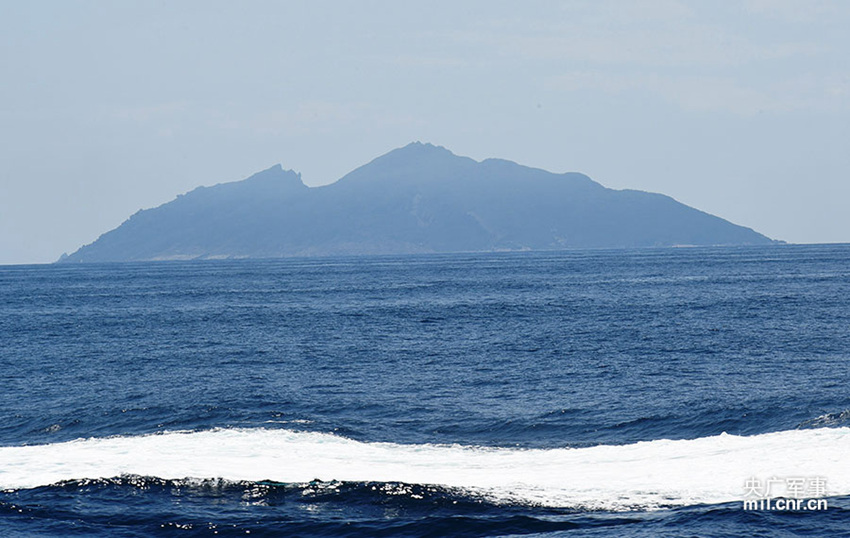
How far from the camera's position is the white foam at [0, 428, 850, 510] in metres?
28.9

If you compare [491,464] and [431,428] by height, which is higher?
[431,428]

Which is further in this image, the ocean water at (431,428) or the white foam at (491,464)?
the white foam at (491,464)

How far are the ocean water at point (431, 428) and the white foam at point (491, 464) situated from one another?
13 centimetres

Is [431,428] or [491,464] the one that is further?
[431,428]

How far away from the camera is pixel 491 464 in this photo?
33031 millimetres

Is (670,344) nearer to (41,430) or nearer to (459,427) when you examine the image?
(459,427)

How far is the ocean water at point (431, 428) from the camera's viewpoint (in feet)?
88.4

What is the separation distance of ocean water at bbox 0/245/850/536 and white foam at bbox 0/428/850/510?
13 centimetres

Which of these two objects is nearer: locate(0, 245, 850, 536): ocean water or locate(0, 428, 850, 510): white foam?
locate(0, 245, 850, 536): ocean water

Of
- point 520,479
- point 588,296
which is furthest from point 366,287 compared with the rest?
point 520,479

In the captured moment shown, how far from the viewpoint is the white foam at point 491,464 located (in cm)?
2889

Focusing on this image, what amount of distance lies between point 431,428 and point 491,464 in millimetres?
6735

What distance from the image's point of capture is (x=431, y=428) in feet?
129

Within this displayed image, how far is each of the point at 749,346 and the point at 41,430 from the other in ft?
154
